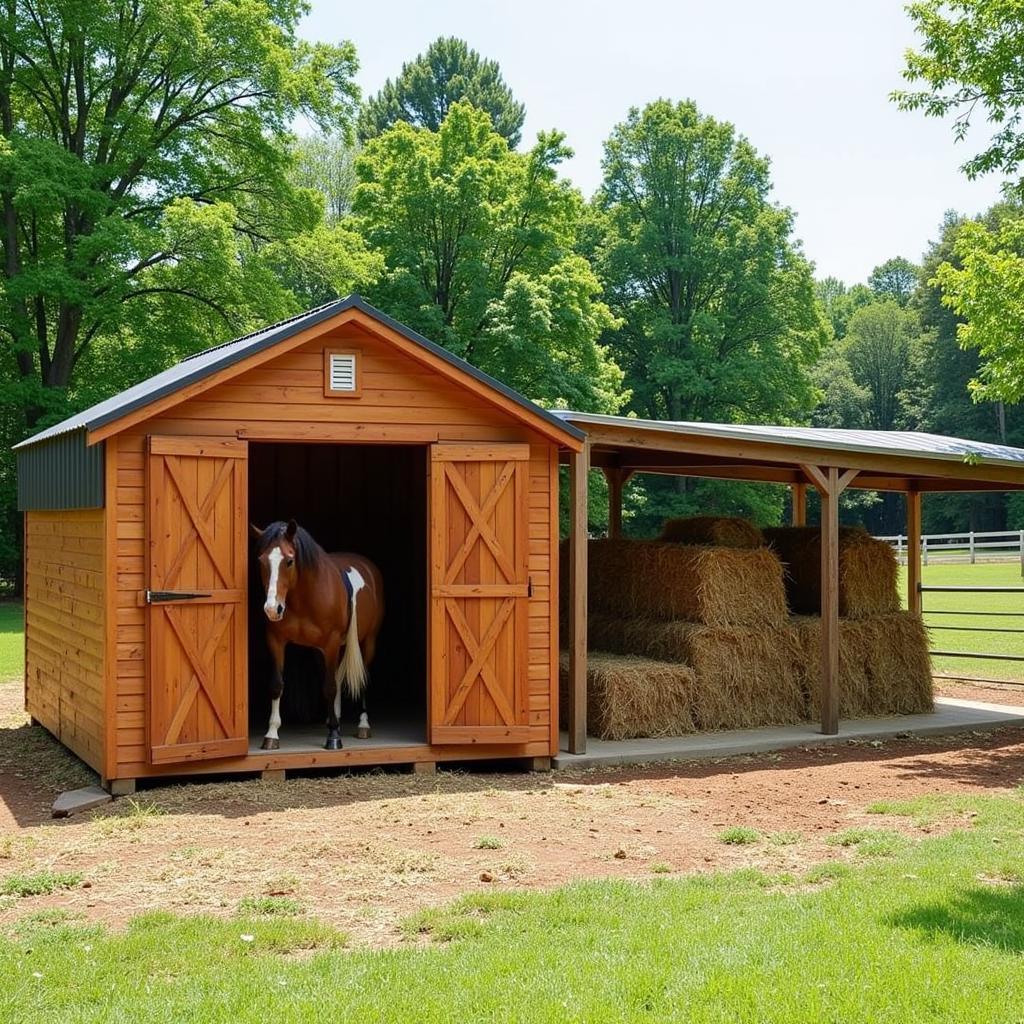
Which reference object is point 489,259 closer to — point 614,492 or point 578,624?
point 614,492

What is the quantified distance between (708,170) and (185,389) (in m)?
31.0

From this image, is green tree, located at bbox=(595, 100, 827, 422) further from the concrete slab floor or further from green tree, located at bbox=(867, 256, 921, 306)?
green tree, located at bbox=(867, 256, 921, 306)

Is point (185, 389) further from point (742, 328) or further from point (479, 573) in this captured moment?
point (742, 328)

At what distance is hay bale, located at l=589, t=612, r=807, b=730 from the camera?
10773 mm

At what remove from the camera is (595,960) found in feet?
15.2

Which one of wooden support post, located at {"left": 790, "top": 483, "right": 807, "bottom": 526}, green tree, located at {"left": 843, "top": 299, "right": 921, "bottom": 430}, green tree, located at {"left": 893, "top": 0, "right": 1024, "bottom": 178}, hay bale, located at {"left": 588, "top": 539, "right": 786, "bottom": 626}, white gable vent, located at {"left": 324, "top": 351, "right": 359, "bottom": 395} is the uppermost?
green tree, located at {"left": 843, "top": 299, "right": 921, "bottom": 430}

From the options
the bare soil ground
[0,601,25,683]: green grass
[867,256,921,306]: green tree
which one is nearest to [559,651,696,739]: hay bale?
the bare soil ground

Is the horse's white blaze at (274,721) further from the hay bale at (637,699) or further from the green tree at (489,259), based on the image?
the green tree at (489,259)

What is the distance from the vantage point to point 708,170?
36.6m

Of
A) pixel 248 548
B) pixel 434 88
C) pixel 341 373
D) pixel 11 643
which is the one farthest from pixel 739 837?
pixel 434 88

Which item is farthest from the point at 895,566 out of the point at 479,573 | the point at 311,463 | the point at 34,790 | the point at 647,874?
the point at 34,790

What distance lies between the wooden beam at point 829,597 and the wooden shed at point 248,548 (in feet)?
8.86

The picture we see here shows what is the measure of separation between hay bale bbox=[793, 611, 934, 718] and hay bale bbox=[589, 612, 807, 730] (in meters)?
0.15

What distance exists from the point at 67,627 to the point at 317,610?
2.16 metres
